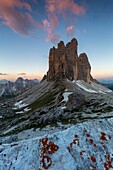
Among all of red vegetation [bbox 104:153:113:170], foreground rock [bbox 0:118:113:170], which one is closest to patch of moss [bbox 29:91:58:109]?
foreground rock [bbox 0:118:113:170]

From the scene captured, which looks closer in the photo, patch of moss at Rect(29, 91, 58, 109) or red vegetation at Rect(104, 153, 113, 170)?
red vegetation at Rect(104, 153, 113, 170)

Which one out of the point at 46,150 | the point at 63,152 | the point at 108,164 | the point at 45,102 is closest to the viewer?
the point at 108,164

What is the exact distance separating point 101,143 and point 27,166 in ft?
24.6

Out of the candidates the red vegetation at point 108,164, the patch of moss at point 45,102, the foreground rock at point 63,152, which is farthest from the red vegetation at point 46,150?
the patch of moss at point 45,102

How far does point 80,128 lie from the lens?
16.5 metres

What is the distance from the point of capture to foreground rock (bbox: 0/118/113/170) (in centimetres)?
1260

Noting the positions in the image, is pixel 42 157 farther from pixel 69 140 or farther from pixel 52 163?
pixel 69 140

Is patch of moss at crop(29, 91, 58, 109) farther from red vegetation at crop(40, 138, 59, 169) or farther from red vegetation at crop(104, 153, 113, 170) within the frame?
red vegetation at crop(104, 153, 113, 170)

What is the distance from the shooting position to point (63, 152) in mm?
13531

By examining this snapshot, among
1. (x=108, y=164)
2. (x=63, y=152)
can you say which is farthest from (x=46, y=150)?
(x=108, y=164)

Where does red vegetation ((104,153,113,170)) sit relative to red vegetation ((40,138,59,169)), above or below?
below

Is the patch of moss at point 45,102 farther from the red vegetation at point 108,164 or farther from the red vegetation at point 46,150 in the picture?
the red vegetation at point 108,164

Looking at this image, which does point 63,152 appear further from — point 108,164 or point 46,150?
point 108,164

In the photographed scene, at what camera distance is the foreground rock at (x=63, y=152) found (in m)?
12.6
